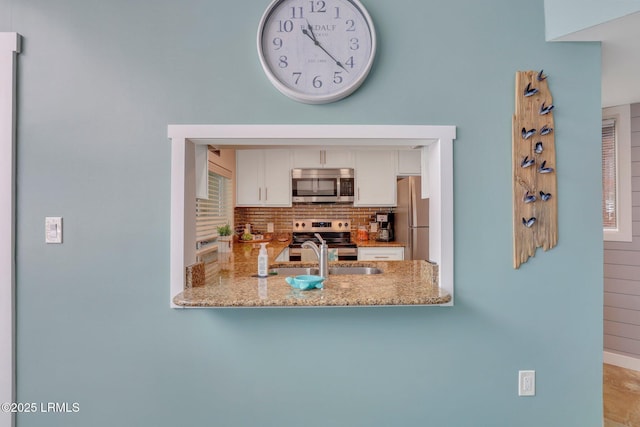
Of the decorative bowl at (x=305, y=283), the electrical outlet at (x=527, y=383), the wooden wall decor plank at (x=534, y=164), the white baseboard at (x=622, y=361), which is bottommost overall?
the white baseboard at (x=622, y=361)

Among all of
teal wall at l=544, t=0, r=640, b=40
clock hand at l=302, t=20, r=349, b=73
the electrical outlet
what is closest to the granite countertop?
the electrical outlet

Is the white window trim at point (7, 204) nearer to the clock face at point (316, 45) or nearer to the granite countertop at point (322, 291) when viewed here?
the granite countertop at point (322, 291)

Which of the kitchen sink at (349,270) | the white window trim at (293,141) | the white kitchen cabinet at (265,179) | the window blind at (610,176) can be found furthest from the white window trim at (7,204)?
the window blind at (610,176)

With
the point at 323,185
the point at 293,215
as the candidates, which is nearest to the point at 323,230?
the point at 293,215

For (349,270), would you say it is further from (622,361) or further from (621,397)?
(622,361)

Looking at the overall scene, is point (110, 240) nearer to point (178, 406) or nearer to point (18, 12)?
point (178, 406)

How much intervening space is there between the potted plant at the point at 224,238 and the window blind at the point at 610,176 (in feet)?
10.9

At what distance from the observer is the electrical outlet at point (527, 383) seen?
5.49ft

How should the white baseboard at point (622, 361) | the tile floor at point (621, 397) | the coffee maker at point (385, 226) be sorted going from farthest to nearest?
the coffee maker at point (385, 226) < the white baseboard at point (622, 361) < the tile floor at point (621, 397)

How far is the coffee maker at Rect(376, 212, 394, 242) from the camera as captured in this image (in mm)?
4234

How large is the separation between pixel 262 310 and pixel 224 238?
1560 mm

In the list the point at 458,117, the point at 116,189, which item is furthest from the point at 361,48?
the point at 116,189

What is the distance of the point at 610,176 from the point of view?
114 inches

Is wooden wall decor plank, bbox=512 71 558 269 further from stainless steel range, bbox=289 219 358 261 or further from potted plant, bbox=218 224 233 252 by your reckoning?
stainless steel range, bbox=289 219 358 261
